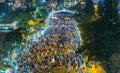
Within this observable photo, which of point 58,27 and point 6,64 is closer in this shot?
point 6,64

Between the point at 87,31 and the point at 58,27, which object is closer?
the point at 87,31

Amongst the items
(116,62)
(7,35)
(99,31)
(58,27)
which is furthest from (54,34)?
(116,62)

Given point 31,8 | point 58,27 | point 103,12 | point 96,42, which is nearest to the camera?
point 96,42

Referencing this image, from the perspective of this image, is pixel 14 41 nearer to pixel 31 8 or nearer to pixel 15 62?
pixel 15 62

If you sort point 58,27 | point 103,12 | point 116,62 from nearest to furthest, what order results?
point 116,62 < point 103,12 < point 58,27

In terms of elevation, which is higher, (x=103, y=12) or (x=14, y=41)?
(x=103, y=12)

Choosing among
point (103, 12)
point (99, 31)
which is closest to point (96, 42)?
point (99, 31)

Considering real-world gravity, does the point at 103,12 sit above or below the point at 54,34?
above

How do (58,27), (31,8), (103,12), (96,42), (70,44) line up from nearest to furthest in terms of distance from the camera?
(96,42)
(103,12)
(70,44)
(58,27)
(31,8)

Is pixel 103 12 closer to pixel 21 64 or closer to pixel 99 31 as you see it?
pixel 99 31

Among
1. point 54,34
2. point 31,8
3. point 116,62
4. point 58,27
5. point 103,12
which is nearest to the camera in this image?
point 116,62
